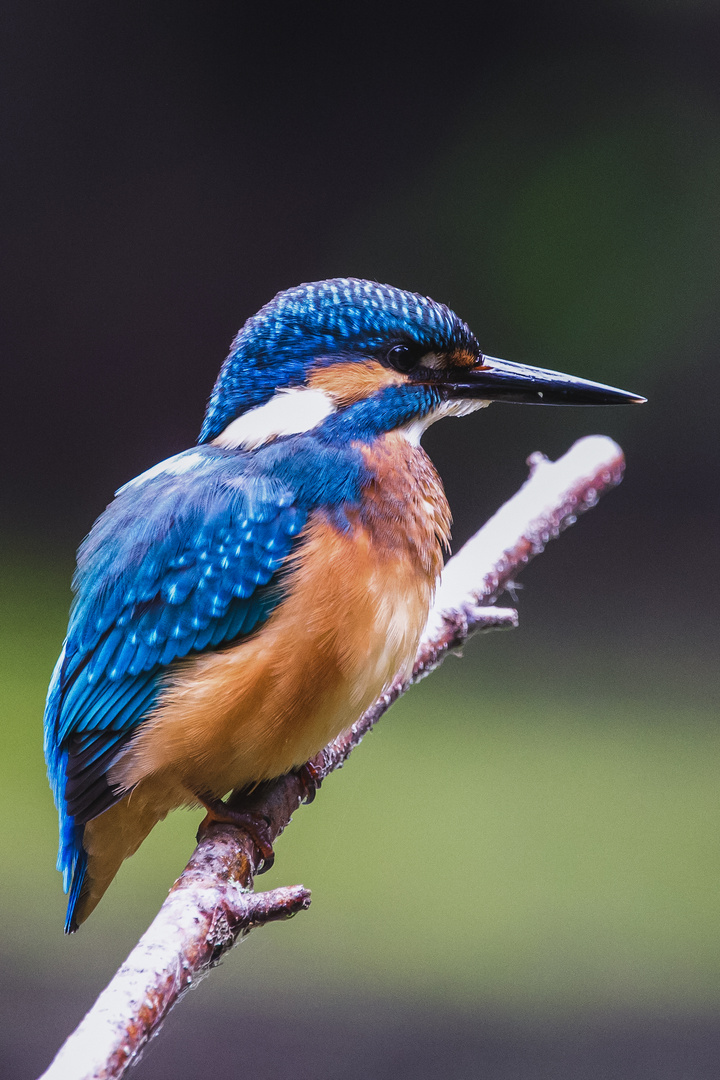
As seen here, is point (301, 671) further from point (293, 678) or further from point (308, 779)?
point (308, 779)

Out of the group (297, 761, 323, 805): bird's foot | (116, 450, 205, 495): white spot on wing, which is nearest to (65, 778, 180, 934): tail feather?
(297, 761, 323, 805): bird's foot

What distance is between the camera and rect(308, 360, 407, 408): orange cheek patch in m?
0.90

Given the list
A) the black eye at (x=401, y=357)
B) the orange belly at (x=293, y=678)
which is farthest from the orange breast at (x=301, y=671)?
the black eye at (x=401, y=357)

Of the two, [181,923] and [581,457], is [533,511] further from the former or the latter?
[181,923]

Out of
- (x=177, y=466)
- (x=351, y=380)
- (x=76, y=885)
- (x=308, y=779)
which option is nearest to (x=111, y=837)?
(x=76, y=885)

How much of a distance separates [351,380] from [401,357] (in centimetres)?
5

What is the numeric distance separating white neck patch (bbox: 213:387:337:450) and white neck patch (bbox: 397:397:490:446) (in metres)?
0.07

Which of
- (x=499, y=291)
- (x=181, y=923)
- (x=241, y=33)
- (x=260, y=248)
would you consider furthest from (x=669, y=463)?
(x=181, y=923)

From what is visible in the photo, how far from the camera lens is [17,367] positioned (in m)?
2.44

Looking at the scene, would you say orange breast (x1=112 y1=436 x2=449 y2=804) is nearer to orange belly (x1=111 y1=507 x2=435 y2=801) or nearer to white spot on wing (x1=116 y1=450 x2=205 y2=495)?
orange belly (x1=111 y1=507 x2=435 y2=801)

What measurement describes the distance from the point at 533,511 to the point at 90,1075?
2.55ft

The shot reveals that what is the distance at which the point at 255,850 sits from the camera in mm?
857

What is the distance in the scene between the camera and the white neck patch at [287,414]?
2.97 ft

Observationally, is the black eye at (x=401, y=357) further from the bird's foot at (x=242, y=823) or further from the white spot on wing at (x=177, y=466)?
the bird's foot at (x=242, y=823)
